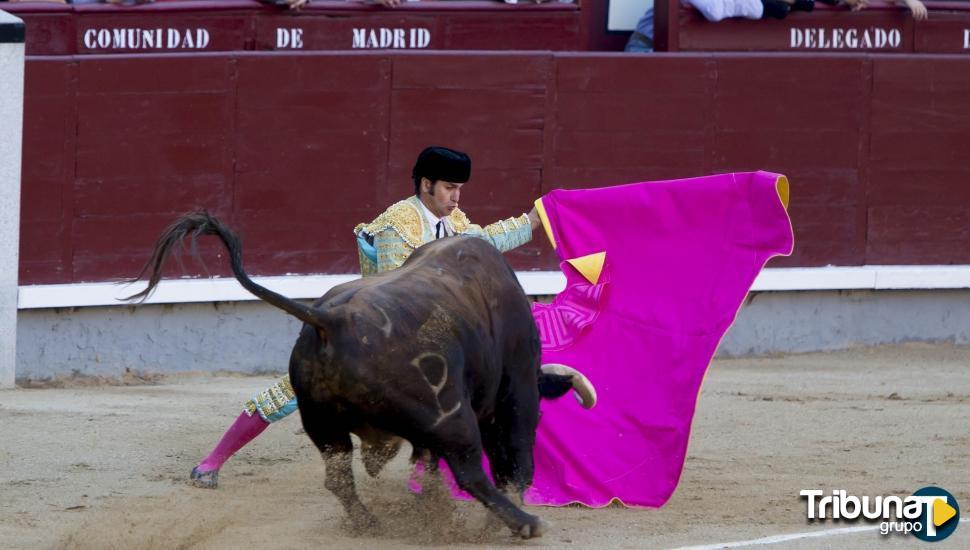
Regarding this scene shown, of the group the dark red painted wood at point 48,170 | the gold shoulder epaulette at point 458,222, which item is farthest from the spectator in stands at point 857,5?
the gold shoulder epaulette at point 458,222

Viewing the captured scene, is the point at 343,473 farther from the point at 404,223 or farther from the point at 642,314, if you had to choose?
the point at 642,314

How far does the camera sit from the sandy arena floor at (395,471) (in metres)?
4.40

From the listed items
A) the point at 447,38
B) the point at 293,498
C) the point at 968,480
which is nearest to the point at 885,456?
the point at 968,480

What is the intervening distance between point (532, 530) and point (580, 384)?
0.64m

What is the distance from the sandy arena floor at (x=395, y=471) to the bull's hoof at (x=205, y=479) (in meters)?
0.05

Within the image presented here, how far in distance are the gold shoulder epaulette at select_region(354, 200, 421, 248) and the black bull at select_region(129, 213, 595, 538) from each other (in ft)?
0.91

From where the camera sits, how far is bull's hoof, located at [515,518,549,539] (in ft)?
13.8

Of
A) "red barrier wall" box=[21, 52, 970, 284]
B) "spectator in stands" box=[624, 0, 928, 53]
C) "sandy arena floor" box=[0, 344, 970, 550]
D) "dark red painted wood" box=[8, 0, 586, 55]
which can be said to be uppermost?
"spectator in stands" box=[624, 0, 928, 53]

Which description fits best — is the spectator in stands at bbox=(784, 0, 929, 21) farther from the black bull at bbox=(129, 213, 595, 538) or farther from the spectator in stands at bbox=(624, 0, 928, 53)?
the black bull at bbox=(129, 213, 595, 538)

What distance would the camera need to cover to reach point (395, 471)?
5.31 m

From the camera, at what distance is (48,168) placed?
700cm

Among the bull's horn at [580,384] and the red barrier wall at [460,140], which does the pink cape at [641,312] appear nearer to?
the bull's horn at [580,384]

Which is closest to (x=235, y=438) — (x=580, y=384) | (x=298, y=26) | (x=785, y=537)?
(x=580, y=384)

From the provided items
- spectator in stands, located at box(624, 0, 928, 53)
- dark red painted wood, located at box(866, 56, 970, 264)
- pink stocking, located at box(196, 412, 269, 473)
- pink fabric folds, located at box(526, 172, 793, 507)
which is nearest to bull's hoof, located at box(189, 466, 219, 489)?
pink stocking, located at box(196, 412, 269, 473)
